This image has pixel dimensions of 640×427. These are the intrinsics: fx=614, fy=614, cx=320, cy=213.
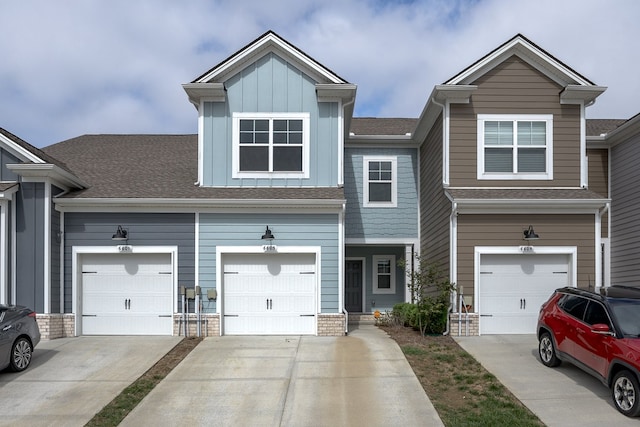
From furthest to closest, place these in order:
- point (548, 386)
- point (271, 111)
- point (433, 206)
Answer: point (433, 206) → point (271, 111) → point (548, 386)

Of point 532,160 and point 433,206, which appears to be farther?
point 433,206

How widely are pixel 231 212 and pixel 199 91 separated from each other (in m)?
3.21

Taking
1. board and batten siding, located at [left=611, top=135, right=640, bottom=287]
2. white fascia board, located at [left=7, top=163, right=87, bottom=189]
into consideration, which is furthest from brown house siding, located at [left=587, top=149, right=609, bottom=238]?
white fascia board, located at [left=7, top=163, right=87, bottom=189]

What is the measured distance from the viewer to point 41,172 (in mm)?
14070

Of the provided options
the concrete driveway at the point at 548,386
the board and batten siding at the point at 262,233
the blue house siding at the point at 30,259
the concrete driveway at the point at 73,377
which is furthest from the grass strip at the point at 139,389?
the concrete driveway at the point at 548,386

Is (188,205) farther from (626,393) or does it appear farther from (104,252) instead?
(626,393)

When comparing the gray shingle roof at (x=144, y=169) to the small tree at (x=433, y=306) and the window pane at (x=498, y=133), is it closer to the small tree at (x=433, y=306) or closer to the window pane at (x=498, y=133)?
the small tree at (x=433, y=306)

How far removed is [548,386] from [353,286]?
1054 centimetres

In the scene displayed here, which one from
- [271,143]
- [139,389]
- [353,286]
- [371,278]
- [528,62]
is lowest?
[139,389]

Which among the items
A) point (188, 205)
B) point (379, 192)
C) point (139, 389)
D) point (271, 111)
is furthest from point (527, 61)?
point (139, 389)

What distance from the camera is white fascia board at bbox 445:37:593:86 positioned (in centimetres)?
1513

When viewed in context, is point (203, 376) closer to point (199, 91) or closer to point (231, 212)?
point (231, 212)

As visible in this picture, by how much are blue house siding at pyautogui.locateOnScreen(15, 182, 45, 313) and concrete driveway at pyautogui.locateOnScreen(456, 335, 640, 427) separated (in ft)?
31.9

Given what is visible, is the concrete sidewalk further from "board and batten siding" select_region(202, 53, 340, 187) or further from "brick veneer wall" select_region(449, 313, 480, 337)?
"board and batten siding" select_region(202, 53, 340, 187)
